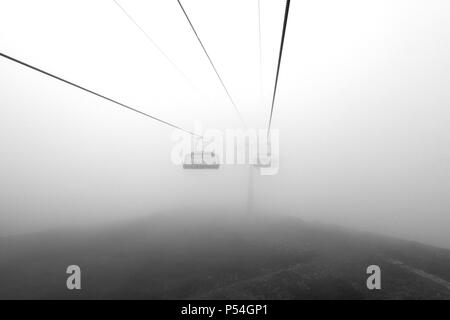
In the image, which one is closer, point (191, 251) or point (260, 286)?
point (260, 286)

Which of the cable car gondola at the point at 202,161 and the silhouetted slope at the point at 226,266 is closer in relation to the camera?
the silhouetted slope at the point at 226,266

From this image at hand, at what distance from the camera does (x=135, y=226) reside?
75375 millimetres

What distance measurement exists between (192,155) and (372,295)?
84.7 feet

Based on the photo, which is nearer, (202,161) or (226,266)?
(202,161)

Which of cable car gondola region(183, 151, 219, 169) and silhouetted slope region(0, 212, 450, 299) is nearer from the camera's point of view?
silhouetted slope region(0, 212, 450, 299)

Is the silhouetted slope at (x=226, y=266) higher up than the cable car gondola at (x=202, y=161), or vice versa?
the cable car gondola at (x=202, y=161)

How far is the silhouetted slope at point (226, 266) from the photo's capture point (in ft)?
93.7

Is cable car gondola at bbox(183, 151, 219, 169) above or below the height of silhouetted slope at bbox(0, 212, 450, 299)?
above

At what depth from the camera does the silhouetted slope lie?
28562 mm

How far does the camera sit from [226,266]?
36.8 meters

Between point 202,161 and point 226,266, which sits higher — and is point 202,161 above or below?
above
